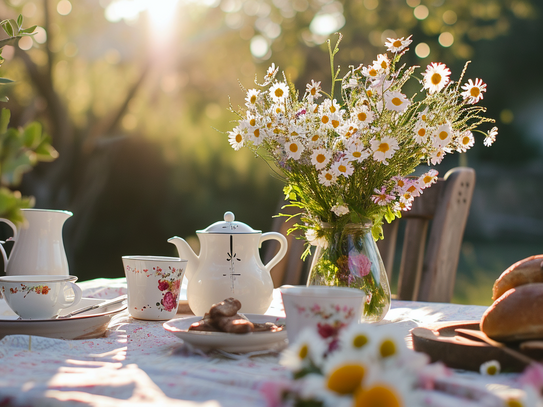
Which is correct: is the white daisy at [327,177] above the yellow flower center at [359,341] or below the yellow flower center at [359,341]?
above

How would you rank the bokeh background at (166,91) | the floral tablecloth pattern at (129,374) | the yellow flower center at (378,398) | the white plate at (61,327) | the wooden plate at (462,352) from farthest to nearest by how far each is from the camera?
the bokeh background at (166,91) < the white plate at (61,327) < the wooden plate at (462,352) < the floral tablecloth pattern at (129,374) < the yellow flower center at (378,398)

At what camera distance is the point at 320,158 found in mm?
896

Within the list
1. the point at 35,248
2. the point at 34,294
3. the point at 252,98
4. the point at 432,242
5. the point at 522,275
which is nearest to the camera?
the point at 522,275

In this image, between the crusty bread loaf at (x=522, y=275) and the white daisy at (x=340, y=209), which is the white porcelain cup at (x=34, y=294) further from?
the crusty bread loaf at (x=522, y=275)

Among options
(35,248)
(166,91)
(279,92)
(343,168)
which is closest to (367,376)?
(343,168)

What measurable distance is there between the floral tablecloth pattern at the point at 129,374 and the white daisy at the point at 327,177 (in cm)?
33

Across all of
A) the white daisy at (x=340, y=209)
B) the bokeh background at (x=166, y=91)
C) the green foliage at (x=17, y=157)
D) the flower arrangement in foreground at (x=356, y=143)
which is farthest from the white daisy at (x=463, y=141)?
the bokeh background at (x=166, y=91)

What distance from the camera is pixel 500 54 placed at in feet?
28.1

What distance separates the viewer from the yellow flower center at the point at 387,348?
43 centimetres

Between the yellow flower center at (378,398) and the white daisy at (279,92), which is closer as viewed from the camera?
the yellow flower center at (378,398)

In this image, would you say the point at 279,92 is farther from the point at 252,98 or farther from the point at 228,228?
the point at 228,228

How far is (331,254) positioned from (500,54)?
28.9 feet

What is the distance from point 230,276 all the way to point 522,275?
504 mm

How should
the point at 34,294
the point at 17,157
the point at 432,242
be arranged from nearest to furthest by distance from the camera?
the point at 17,157, the point at 34,294, the point at 432,242
